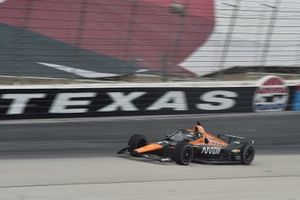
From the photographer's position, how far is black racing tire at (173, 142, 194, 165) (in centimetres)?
838

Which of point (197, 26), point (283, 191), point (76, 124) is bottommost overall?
point (76, 124)

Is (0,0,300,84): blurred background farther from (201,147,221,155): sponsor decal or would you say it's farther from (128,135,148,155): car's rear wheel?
(201,147,221,155): sponsor decal

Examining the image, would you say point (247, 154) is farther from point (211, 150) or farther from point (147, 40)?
point (147, 40)

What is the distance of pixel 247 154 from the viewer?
9109 mm

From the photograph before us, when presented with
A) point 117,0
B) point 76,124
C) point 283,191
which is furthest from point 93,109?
point 283,191

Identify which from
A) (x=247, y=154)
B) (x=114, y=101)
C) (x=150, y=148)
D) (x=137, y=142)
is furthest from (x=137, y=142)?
(x=114, y=101)

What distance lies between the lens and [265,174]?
8.17 meters

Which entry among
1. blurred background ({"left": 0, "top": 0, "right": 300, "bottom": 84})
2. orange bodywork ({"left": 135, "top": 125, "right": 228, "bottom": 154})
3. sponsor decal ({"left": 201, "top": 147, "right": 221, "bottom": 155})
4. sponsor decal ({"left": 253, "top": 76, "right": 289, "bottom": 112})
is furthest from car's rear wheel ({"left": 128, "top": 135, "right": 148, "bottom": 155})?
sponsor decal ({"left": 253, "top": 76, "right": 289, "bottom": 112})

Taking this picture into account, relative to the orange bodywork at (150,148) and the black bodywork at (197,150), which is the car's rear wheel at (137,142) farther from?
the orange bodywork at (150,148)

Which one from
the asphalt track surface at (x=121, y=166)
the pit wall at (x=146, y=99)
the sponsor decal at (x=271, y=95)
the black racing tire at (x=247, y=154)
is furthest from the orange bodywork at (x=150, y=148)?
the sponsor decal at (x=271, y=95)

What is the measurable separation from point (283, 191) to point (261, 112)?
8566 millimetres

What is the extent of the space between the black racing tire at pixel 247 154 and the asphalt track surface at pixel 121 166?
0.13 meters

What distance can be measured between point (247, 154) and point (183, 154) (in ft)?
3.93

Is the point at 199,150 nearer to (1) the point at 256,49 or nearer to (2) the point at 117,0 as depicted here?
(2) the point at 117,0
